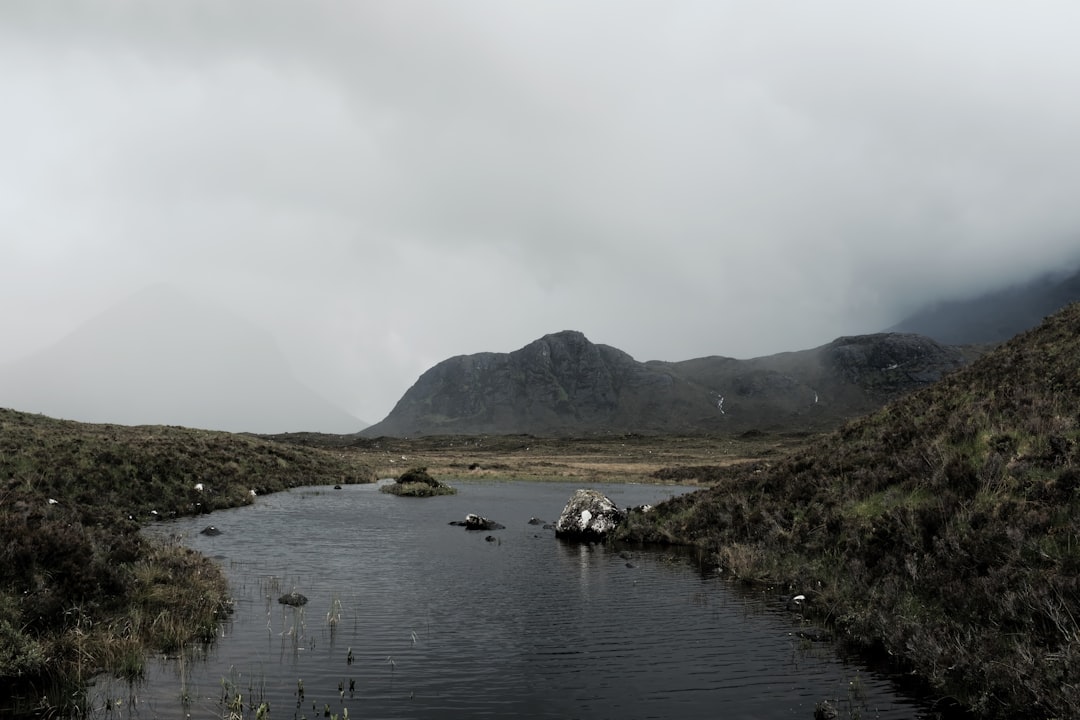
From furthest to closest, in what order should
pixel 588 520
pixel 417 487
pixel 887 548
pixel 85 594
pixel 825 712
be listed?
pixel 417 487 < pixel 588 520 < pixel 887 548 < pixel 85 594 < pixel 825 712

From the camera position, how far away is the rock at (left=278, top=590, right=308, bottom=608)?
68.5ft

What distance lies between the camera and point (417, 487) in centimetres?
6344

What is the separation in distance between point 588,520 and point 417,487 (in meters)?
29.4

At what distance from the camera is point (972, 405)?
28.4 meters

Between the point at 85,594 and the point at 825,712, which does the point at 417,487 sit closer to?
the point at 85,594

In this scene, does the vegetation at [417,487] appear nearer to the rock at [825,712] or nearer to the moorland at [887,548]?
the moorland at [887,548]

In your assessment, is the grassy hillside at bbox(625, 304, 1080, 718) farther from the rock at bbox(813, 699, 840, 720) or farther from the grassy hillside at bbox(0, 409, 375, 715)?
the grassy hillside at bbox(0, 409, 375, 715)

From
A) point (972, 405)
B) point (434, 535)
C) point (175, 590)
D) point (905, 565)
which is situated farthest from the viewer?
point (434, 535)

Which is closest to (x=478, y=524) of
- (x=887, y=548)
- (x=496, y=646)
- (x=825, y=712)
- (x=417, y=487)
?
(x=417, y=487)

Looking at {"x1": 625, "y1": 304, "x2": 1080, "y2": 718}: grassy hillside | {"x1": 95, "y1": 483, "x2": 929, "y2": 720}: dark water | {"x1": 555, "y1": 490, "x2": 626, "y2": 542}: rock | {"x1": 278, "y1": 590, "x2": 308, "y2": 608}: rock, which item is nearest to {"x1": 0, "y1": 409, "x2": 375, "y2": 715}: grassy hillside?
{"x1": 95, "y1": 483, "x2": 929, "y2": 720}: dark water

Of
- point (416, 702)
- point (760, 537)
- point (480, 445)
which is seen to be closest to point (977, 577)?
point (760, 537)

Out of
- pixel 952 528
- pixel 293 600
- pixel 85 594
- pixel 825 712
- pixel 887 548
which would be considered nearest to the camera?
pixel 825 712

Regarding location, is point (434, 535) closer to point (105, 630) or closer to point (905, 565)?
point (105, 630)

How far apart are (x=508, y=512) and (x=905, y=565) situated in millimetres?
34603
